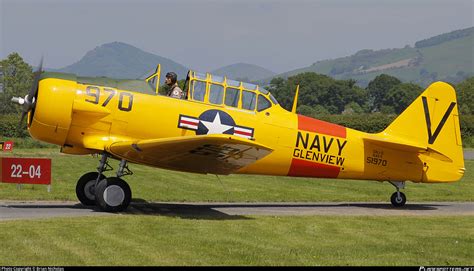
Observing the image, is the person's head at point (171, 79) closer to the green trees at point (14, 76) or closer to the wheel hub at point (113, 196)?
the wheel hub at point (113, 196)

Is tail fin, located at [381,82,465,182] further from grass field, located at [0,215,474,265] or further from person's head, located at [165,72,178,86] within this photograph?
person's head, located at [165,72,178,86]

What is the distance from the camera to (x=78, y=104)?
14.0 metres

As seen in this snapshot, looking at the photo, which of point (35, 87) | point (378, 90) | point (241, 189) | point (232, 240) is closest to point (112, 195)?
point (35, 87)

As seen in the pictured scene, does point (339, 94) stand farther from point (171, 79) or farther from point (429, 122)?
point (171, 79)

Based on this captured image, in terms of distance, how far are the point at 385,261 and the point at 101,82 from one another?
7252 mm

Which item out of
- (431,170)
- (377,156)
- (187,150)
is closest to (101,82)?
(187,150)

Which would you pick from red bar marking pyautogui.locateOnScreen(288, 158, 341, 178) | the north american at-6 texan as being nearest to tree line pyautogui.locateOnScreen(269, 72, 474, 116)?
the north american at-6 texan

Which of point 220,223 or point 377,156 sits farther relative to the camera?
point 377,156

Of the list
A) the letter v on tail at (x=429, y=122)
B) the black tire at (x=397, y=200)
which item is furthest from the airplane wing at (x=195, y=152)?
the letter v on tail at (x=429, y=122)

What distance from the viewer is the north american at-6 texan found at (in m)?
13.8

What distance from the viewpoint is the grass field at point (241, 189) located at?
1827cm

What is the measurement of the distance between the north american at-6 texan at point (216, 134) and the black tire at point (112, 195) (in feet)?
0.06

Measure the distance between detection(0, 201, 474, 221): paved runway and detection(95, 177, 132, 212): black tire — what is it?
181mm

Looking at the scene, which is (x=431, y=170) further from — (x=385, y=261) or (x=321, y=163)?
(x=385, y=261)
